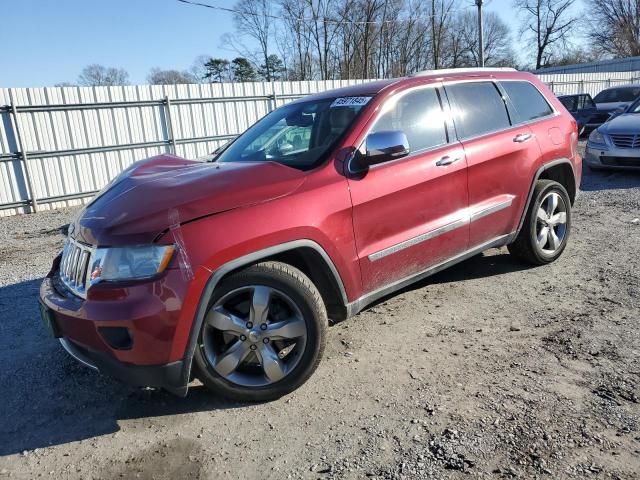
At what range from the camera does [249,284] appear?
271 cm

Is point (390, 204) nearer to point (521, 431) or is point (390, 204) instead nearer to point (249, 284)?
point (249, 284)

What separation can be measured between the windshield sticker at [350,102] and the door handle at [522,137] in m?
1.58

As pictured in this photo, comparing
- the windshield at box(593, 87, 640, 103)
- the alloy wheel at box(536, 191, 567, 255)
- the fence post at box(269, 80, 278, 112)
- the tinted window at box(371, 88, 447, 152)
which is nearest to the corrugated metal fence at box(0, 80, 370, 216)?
the fence post at box(269, 80, 278, 112)

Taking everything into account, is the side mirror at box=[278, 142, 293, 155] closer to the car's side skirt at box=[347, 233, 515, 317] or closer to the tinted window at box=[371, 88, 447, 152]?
the tinted window at box=[371, 88, 447, 152]

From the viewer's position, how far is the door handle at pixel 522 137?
168 inches

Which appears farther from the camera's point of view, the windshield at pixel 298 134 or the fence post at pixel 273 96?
the fence post at pixel 273 96

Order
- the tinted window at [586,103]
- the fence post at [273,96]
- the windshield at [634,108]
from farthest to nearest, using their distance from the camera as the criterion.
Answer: the tinted window at [586,103]
the fence post at [273,96]
the windshield at [634,108]

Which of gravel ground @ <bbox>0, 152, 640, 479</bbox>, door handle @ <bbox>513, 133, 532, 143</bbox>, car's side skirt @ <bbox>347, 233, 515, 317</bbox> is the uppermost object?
door handle @ <bbox>513, 133, 532, 143</bbox>

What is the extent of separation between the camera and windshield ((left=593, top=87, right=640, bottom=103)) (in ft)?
56.1

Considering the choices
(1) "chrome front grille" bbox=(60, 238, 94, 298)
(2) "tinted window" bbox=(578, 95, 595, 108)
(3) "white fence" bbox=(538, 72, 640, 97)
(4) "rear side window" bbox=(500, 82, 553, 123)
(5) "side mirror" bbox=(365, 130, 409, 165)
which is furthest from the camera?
(3) "white fence" bbox=(538, 72, 640, 97)

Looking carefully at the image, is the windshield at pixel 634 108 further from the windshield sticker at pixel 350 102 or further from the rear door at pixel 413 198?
the windshield sticker at pixel 350 102

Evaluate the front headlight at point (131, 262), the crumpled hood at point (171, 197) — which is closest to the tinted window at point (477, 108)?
the crumpled hood at point (171, 197)

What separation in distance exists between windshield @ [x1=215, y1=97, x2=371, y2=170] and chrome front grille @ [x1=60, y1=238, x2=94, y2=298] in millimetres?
1341

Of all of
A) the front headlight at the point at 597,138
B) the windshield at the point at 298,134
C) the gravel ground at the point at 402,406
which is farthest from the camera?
the front headlight at the point at 597,138
